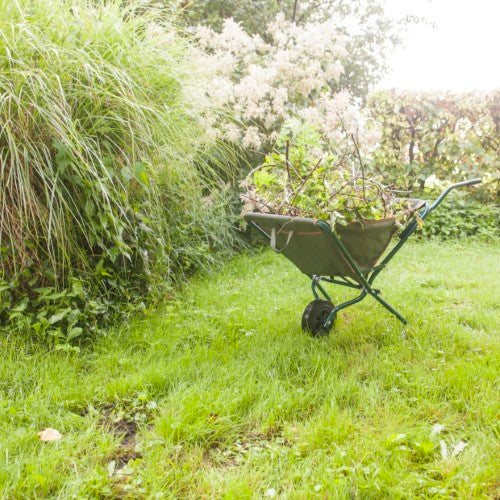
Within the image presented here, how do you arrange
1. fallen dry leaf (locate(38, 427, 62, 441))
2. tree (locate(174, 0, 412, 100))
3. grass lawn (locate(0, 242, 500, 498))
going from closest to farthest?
grass lawn (locate(0, 242, 500, 498)) → fallen dry leaf (locate(38, 427, 62, 441)) → tree (locate(174, 0, 412, 100))

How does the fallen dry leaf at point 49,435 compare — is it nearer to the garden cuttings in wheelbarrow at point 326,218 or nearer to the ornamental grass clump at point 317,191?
the garden cuttings in wheelbarrow at point 326,218

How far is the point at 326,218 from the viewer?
207 cm

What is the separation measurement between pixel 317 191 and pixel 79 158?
1.17m

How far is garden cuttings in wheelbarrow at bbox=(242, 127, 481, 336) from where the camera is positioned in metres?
2.10

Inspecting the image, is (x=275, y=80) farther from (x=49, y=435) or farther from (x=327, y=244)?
(x=49, y=435)

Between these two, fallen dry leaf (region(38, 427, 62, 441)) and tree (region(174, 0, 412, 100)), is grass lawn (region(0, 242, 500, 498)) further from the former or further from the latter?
tree (region(174, 0, 412, 100))

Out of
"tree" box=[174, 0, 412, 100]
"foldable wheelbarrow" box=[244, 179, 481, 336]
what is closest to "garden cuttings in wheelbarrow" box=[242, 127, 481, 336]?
"foldable wheelbarrow" box=[244, 179, 481, 336]

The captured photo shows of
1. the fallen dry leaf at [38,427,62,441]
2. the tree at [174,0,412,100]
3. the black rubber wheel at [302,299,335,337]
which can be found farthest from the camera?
the tree at [174,0,412,100]

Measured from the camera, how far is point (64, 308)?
2264 millimetres

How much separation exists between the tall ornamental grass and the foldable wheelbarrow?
74cm

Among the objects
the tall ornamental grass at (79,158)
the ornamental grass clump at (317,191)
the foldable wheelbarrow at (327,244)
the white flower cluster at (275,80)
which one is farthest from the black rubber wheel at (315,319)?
the white flower cluster at (275,80)

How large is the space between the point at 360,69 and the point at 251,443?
7508mm

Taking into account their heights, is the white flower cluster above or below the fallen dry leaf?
above

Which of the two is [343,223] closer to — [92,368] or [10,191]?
[92,368]
